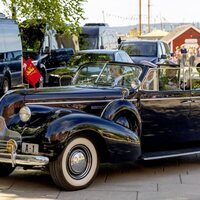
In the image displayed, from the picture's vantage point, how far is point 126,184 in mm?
7211

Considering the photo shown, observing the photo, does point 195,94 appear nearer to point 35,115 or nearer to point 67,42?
point 35,115

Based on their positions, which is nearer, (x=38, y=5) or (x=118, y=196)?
(x=118, y=196)

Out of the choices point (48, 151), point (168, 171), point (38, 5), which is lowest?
point (168, 171)

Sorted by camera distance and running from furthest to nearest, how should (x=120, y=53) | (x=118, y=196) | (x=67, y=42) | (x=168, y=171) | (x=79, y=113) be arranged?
(x=67, y=42) → (x=120, y=53) → (x=168, y=171) → (x=79, y=113) → (x=118, y=196)

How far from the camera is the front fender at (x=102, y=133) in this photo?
Answer: 21.9 ft

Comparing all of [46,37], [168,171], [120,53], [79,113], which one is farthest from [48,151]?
[46,37]

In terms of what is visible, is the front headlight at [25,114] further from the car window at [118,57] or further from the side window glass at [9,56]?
the side window glass at [9,56]

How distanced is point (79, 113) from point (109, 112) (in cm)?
49

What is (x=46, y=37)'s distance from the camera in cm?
2323

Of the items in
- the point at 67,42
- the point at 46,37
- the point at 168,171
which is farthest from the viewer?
the point at 67,42

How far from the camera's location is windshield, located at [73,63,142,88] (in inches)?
321

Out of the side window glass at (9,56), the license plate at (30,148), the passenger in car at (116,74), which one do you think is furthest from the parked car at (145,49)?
the license plate at (30,148)

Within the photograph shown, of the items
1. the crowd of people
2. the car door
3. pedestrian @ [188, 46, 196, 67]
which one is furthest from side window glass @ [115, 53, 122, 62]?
the car door

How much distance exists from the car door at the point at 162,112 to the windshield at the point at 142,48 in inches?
599
